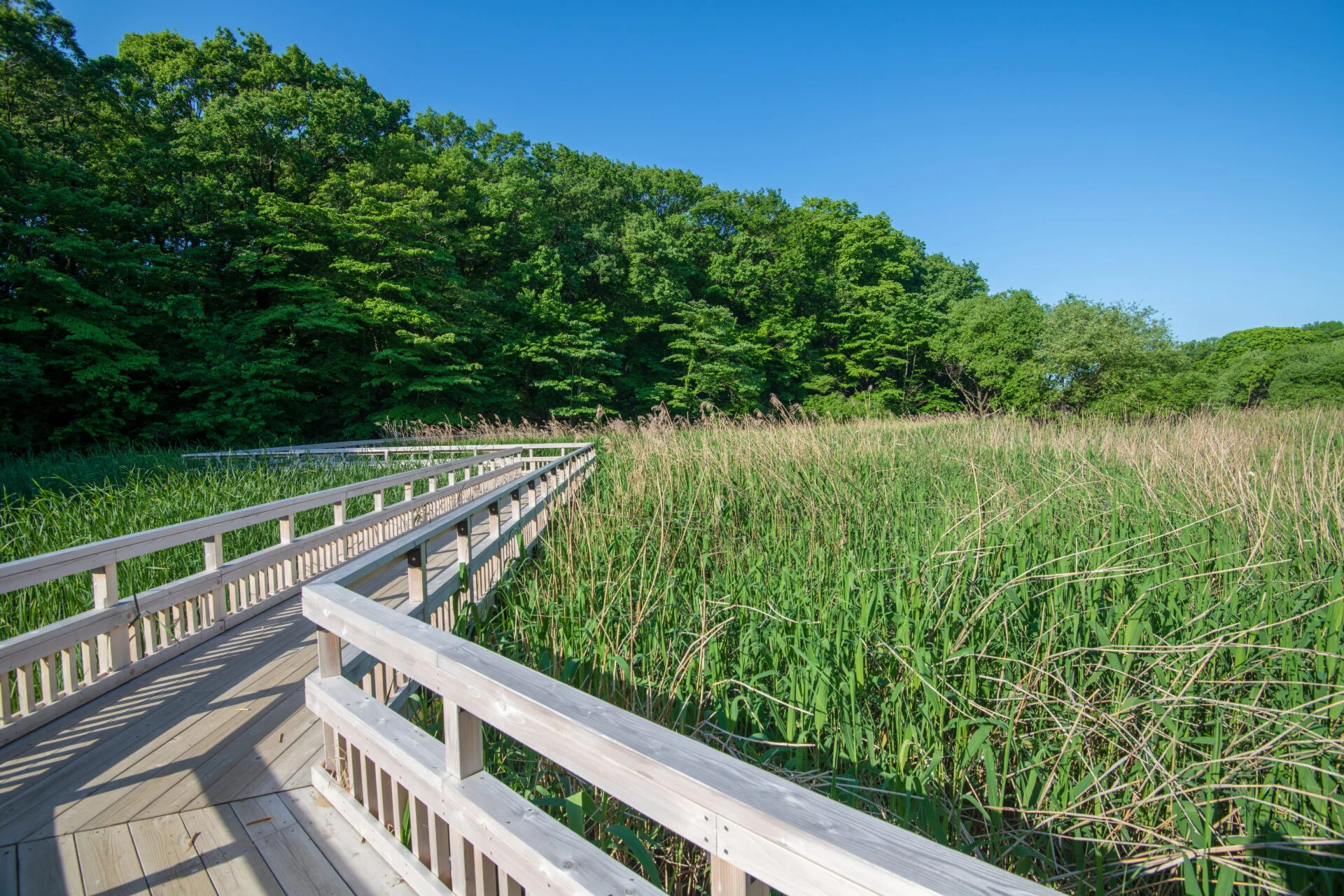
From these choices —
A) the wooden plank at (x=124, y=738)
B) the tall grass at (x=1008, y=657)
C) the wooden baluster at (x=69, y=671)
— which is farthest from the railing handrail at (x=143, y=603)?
the tall grass at (x=1008, y=657)

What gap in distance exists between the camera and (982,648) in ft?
8.45

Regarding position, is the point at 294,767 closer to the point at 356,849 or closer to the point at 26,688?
the point at 356,849

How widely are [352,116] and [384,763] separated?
28.8 metres

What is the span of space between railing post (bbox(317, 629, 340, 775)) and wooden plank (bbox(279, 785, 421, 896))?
9 centimetres

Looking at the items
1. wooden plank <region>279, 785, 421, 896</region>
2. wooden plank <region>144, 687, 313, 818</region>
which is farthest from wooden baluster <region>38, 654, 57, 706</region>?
wooden plank <region>279, 785, 421, 896</region>

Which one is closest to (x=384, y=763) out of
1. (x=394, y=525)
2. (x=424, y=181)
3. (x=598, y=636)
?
(x=598, y=636)

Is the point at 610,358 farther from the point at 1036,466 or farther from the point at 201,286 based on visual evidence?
the point at 1036,466

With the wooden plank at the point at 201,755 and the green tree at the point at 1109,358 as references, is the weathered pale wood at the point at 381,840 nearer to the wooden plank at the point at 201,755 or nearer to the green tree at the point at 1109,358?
the wooden plank at the point at 201,755

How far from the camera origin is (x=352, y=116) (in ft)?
79.7

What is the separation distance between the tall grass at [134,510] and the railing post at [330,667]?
2.42 meters

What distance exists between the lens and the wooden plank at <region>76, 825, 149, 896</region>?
1.69 metres

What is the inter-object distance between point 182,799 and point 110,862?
303mm

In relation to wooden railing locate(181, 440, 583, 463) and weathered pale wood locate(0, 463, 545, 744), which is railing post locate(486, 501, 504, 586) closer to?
weathered pale wood locate(0, 463, 545, 744)

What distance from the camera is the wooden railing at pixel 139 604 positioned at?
246cm
